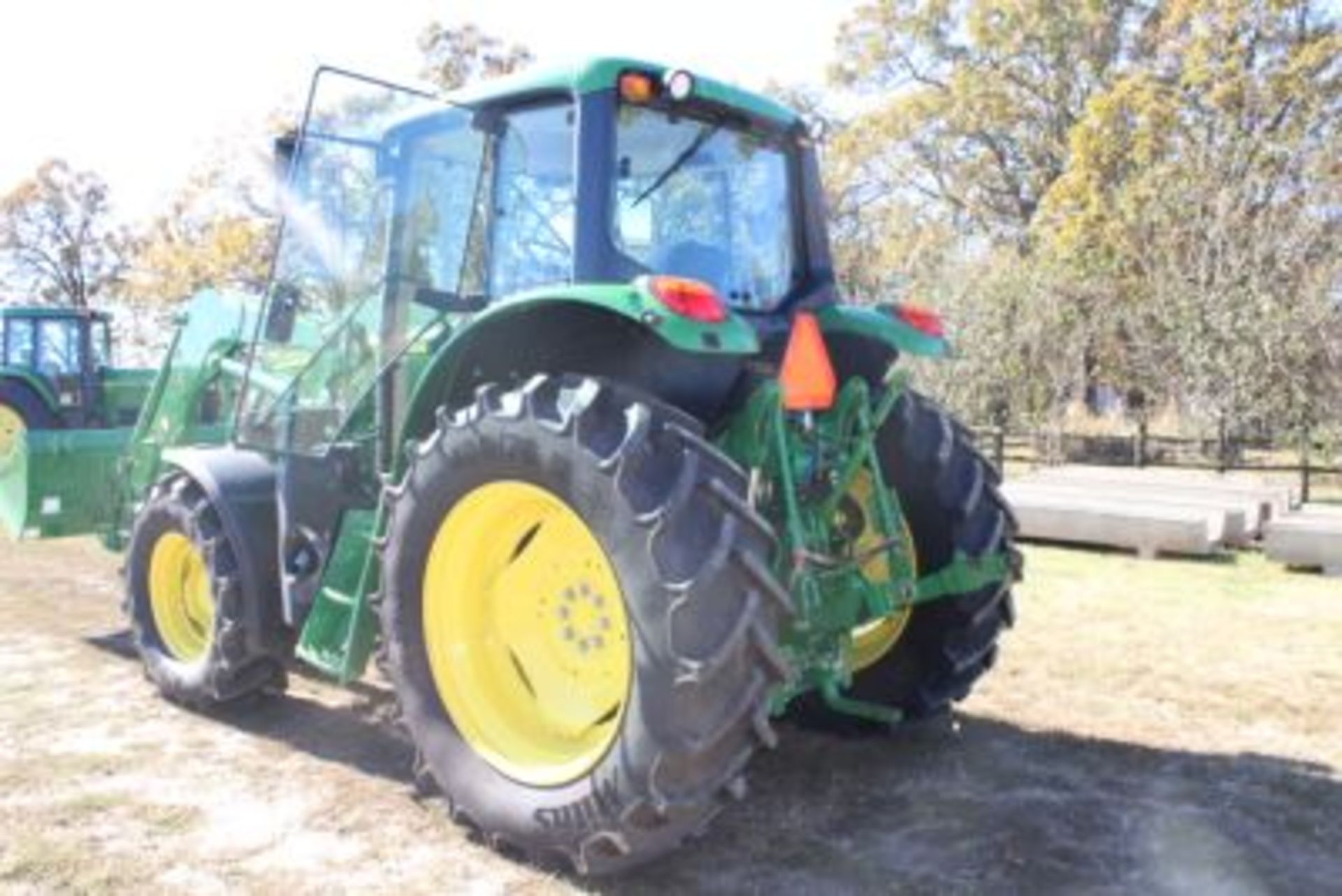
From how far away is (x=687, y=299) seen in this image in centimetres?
346

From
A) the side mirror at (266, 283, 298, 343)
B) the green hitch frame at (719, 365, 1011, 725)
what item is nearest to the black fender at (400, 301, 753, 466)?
the green hitch frame at (719, 365, 1011, 725)

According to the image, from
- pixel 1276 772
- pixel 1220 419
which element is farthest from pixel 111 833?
pixel 1220 419

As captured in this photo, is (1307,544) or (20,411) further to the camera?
(20,411)

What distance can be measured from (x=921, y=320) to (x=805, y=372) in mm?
942

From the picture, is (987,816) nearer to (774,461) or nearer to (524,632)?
(774,461)

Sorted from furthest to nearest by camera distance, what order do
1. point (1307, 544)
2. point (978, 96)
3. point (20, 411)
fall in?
point (978, 96)
point (20, 411)
point (1307, 544)

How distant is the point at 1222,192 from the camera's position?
17.4 metres

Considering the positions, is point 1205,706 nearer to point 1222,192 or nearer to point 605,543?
point 605,543

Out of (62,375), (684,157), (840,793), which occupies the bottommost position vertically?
(840,793)

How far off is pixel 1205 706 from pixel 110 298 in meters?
39.1

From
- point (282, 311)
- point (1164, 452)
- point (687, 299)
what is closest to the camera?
point (687, 299)

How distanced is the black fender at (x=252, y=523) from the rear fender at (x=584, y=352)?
3.46 feet

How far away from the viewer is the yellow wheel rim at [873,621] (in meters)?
4.57

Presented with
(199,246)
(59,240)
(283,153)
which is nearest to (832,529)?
(283,153)
